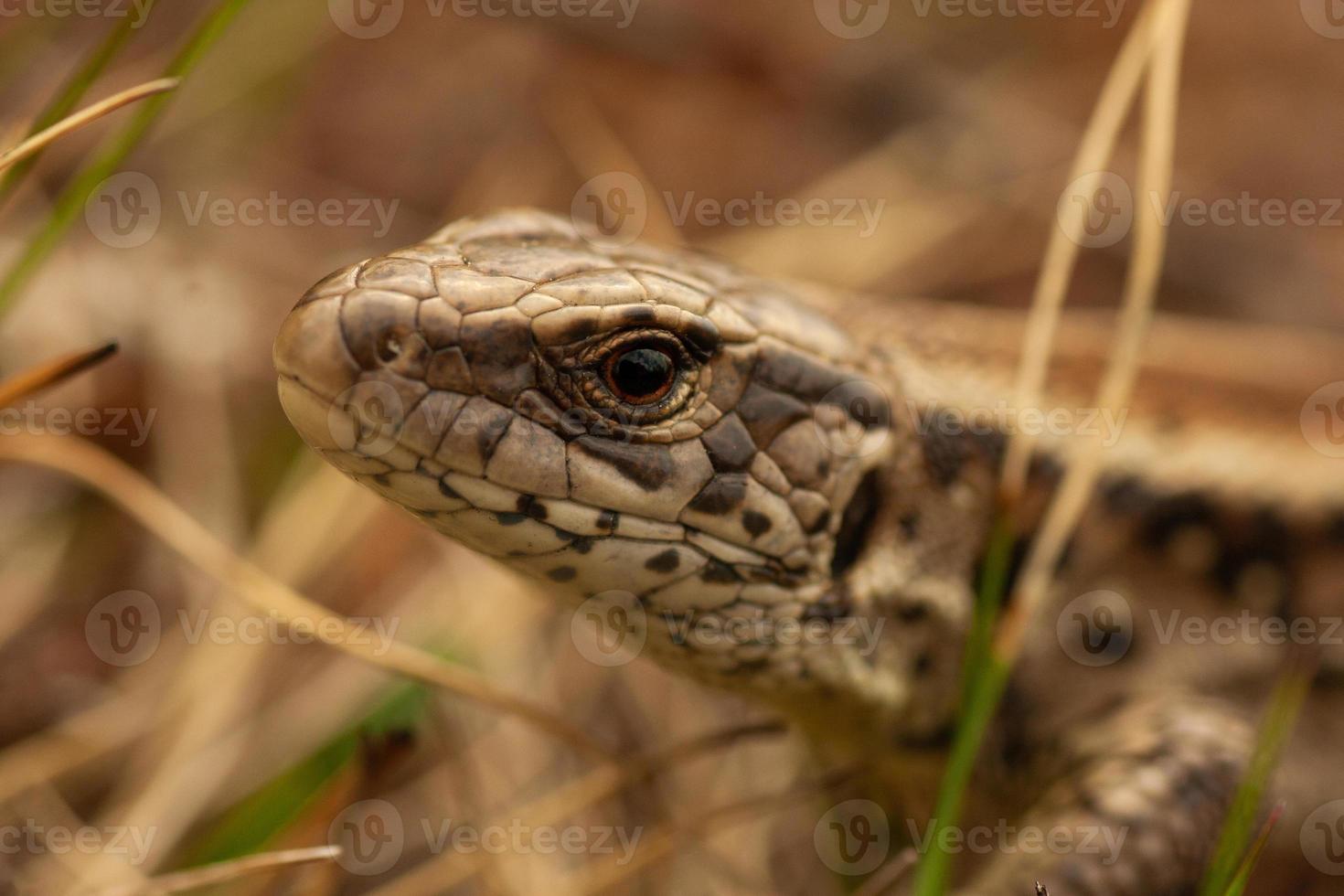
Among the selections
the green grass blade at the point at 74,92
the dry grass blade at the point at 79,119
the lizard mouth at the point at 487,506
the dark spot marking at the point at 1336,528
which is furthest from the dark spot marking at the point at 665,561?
the dark spot marking at the point at 1336,528

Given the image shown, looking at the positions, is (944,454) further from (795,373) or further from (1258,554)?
(1258,554)

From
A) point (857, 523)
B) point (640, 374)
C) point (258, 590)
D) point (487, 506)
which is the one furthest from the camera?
point (258, 590)

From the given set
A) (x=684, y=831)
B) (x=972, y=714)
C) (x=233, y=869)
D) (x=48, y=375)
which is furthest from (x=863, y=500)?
(x=48, y=375)

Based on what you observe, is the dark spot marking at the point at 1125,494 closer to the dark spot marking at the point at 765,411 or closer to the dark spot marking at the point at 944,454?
the dark spot marking at the point at 944,454

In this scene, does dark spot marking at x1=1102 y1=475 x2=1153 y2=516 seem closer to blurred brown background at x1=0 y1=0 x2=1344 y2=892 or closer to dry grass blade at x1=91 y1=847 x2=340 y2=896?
blurred brown background at x1=0 y1=0 x2=1344 y2=892

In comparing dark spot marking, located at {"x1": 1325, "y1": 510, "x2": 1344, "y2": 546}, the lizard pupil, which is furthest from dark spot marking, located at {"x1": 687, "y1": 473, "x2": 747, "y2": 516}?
dark spot marking, located at {"x1": 1325, "y1": 510, "x2": 1344, "y2": 546}

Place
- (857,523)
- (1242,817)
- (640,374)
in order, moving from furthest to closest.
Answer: (857,523) → (640,374) → (1242,817)

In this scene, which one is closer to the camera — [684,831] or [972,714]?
[972,714]
